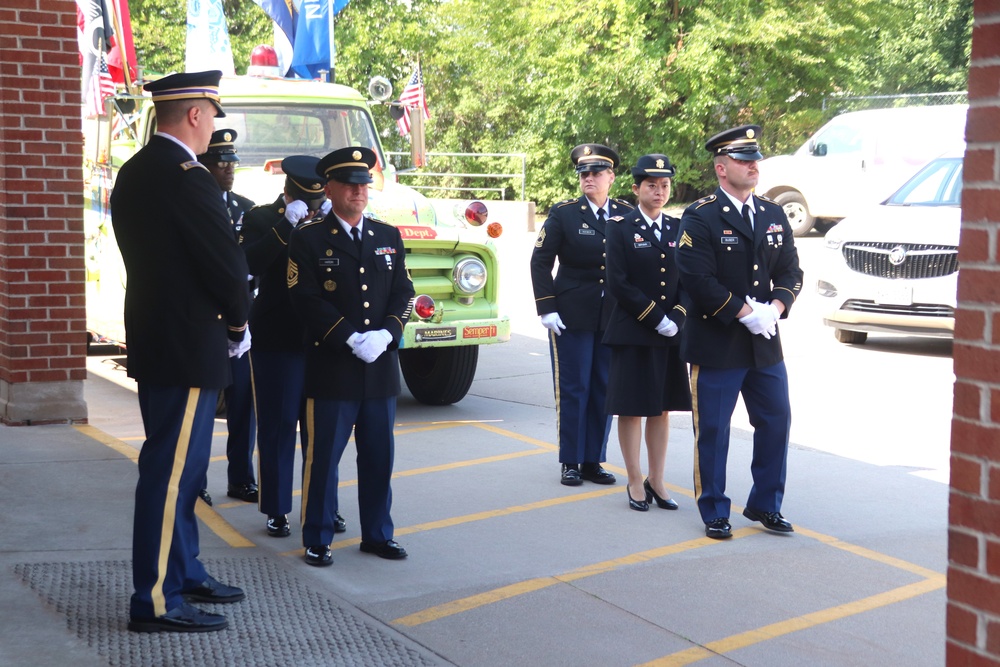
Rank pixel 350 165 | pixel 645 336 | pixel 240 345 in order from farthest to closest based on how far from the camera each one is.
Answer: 1. pixel 645 336
2. pixel 350 165
3. pixel 240 345

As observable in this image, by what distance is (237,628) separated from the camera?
4590 mm

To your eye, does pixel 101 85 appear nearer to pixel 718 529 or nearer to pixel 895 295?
pixel 718 529

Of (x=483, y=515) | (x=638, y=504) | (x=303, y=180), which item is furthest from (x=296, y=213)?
(x=638, y=504)

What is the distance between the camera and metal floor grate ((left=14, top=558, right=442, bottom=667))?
4.29 m

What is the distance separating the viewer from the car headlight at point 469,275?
899 centimetres

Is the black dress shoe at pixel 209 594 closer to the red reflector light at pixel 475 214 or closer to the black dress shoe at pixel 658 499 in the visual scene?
the black dress shoe at pixel 658 499

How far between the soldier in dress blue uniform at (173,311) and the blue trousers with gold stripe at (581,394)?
291cm

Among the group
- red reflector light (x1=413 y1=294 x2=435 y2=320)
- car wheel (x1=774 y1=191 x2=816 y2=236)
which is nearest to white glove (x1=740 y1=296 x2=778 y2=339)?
red reflector light (x1=413 y1=294 x2=435 y2=320)

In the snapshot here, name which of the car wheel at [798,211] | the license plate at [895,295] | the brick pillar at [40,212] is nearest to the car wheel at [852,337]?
the license plate at [895,295]

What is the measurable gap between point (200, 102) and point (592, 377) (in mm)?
3352

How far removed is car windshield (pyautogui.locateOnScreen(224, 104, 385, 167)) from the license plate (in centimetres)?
485

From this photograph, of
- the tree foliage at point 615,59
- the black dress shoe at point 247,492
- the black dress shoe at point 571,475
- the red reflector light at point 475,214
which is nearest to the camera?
the black dress shoe at point 247,492

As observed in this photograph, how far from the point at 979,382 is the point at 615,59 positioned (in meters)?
26.0

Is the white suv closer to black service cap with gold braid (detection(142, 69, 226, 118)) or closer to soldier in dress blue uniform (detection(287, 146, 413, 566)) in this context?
soldier in dress blue uniform (detection(287, 146, 413, 566))
